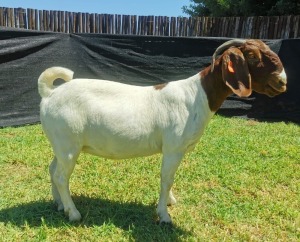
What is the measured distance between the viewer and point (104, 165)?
4.83m

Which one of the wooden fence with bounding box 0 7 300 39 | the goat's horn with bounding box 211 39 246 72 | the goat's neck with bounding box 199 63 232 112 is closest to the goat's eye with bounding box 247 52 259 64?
the goat's horn with bounding box 211 39 246 72

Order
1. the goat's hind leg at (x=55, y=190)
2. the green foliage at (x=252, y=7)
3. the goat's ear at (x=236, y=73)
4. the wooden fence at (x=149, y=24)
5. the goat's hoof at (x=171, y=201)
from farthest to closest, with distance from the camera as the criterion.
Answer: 1. the green foliage at (x=252, y=7)
2. the wooden fence at (x=149, y=24)
3. the goat's hoof at (x=171, y=201)
4. the goat's hind leg at (x=55, y=190)
5. the goat's ear at (x=236, y=73)

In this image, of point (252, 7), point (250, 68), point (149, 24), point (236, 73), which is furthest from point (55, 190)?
point (252, 7)

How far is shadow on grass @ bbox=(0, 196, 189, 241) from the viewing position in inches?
128

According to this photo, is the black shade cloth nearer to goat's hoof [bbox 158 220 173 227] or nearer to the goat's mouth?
goat's hoof [bbox 158 220 173 227]

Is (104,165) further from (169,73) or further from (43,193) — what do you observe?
(169,73)

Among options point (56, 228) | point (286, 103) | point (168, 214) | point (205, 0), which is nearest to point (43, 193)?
point (56, 228)

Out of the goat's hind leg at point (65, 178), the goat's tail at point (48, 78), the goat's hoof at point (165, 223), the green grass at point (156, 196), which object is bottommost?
the green grass at point (156, 196)

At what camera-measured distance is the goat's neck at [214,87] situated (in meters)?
3.00

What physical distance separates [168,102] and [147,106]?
0.63 ft

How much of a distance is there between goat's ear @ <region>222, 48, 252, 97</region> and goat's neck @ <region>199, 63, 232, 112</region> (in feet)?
0.49

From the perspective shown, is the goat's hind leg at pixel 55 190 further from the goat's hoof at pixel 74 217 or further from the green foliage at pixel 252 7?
the green foliage at pixel 252 7

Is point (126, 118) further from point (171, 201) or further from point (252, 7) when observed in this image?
point (252, 7)

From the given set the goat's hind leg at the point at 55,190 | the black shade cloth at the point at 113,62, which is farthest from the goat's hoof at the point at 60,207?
the black shade cloth at the point at 113,62
